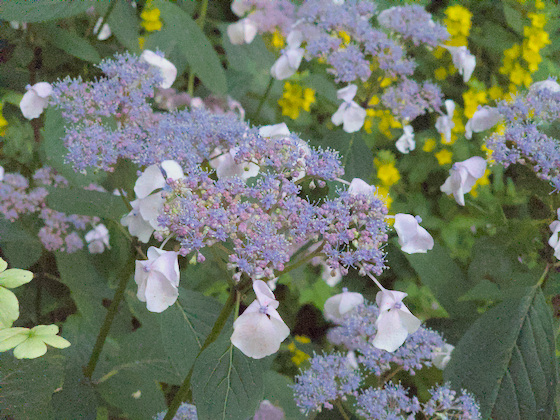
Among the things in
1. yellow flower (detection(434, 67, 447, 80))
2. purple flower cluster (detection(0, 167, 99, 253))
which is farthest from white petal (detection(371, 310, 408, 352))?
yellow flower (detection(434, 67, 447, 80))

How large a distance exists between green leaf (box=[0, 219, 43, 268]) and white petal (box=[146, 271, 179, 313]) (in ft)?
1.76

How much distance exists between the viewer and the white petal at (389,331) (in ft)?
1.69

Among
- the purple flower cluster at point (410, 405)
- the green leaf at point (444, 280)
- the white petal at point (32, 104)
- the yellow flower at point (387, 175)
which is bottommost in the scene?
the yellow flower at point (387, 175)

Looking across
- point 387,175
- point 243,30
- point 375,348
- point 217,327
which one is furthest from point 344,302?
point 387,175

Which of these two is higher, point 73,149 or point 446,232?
point 73,149

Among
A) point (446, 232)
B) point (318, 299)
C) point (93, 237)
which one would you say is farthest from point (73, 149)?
point (446, 232)

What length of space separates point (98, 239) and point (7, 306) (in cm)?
66

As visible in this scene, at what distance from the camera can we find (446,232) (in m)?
1.66

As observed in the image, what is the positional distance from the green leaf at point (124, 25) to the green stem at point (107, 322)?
20.0 inches

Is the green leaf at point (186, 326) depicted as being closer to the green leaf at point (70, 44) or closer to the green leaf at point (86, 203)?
the green leaf at point (86, 203)

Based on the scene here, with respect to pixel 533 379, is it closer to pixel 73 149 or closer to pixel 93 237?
pixel 73 149

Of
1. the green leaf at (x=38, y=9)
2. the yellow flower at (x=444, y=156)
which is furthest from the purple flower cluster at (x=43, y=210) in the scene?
the yellow flower at (x=444, y=156)

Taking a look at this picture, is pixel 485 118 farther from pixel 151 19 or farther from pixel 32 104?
pixel 151 19

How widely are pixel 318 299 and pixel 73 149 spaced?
0.90 metres
